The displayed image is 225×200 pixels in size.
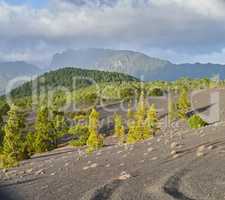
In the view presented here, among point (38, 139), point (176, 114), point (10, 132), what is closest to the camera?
point (10, 132)

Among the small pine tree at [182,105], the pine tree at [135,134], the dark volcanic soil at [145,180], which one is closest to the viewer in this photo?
the dark volcanic soil at [145,180]

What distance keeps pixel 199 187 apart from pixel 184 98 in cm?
7393

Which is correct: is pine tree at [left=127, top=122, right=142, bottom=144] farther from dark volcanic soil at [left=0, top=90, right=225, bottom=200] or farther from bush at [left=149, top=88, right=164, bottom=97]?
bush at [left=149, top=88, right=164, bottom=97]

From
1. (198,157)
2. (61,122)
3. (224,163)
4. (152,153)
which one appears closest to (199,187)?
(224,163)

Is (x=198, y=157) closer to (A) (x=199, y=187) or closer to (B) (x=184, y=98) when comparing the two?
(A) (x=199, y=187)

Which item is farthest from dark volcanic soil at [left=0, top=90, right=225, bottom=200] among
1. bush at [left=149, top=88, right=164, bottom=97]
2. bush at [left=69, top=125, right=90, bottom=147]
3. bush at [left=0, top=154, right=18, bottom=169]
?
bush at [left=149, top=88, right=164, bottom=97]

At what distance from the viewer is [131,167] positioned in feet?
92.6

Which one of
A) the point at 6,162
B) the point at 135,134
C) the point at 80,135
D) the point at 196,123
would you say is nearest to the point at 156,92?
the point at 80,135

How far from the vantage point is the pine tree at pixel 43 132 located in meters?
84.9

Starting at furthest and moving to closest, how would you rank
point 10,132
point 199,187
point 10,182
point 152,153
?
point 10,132 < point 152,153 < point 10,182 < point 199,187

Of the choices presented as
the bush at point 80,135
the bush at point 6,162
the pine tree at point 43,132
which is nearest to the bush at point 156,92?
the bush at point 80,135

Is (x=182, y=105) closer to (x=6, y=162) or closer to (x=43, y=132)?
(x=43, y=132)

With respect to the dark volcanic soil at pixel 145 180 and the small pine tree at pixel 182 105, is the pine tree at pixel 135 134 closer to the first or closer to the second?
the small pine tree at pixel 182 105

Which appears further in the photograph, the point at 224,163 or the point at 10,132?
the point at 10,132
